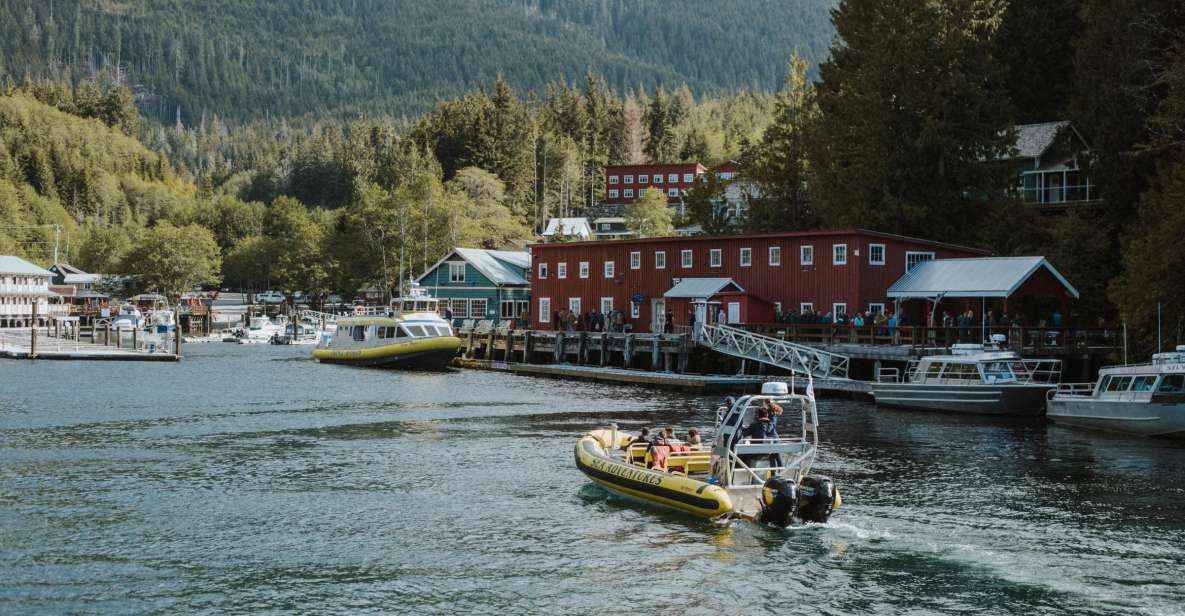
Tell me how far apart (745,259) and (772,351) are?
34.5 feet

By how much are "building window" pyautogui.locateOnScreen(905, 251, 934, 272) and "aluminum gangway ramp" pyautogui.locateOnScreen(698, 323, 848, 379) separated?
31.4 ft

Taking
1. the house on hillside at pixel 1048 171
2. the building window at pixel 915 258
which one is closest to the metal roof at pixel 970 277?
the building window at pixel 915 258

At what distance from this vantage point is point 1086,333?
4966 centimetres

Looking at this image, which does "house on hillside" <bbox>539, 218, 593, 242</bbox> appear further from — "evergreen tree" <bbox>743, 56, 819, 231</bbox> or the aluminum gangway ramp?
the aluminum gangway ramp

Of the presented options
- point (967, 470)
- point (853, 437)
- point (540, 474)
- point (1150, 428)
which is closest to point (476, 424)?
point (540, 474)

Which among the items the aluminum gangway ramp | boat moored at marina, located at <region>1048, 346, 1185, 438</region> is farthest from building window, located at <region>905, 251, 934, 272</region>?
boat moored at marina, located at <region>1048, 346, 1185, 438</region>

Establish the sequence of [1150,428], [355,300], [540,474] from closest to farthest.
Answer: [540,474] → [1150,428] → [355,300]

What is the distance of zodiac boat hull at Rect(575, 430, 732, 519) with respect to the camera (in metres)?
23.8

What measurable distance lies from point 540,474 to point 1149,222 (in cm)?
3045

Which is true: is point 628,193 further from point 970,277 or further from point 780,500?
point 780,500

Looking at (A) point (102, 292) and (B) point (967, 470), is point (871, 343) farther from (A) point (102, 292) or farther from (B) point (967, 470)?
(A) point (102, 292)

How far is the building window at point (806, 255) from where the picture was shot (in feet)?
192

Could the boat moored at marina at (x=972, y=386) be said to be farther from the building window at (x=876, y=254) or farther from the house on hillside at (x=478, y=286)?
the house on hillside at (x=478, y=286)

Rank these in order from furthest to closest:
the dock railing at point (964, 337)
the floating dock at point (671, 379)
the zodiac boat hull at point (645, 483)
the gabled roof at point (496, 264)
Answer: the gabled roof at point (496, 264)
the floating dock at point (671, 379)
the dock railing at point (964, 337)
the zodiac boat hull at point (645, 483)
